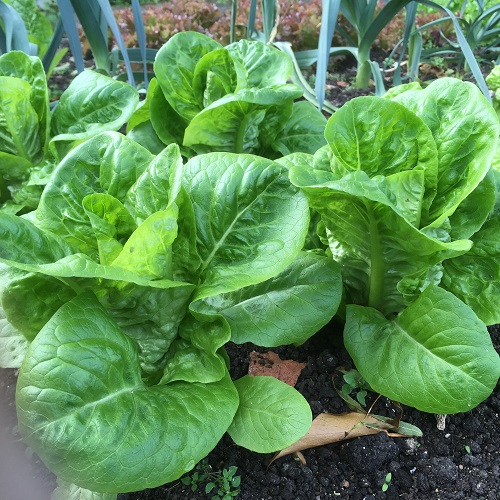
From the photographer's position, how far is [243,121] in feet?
6.79

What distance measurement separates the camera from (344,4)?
3371 millimetres

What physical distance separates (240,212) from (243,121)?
0.62 m

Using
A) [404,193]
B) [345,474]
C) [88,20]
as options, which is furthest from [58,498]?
[88,20]

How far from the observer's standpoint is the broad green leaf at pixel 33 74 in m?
2.25

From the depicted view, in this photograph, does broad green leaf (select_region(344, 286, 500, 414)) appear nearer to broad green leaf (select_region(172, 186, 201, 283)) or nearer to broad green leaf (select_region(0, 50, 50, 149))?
broad green leaf (select_region(172, 186, 201, 283))

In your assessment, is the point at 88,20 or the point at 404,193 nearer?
the point at 404,193

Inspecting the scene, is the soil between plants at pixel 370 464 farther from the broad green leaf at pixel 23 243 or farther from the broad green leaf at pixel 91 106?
the broad green leaf at pixel 91 106

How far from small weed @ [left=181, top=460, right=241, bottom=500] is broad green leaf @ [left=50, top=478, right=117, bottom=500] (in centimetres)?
21

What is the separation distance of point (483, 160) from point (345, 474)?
922mm

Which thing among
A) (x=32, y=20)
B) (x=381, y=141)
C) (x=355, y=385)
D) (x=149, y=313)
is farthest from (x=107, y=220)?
(x=32, y=20)

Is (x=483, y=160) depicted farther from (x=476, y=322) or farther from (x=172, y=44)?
(x=172, y=44)

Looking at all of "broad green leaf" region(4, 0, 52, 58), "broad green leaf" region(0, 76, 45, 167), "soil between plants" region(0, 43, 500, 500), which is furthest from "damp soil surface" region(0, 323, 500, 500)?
"broad green leaf" region(4, 0, 52, 58)

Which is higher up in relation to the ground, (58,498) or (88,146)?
(88,146)

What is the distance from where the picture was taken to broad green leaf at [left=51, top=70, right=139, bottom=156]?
87.1 inches
